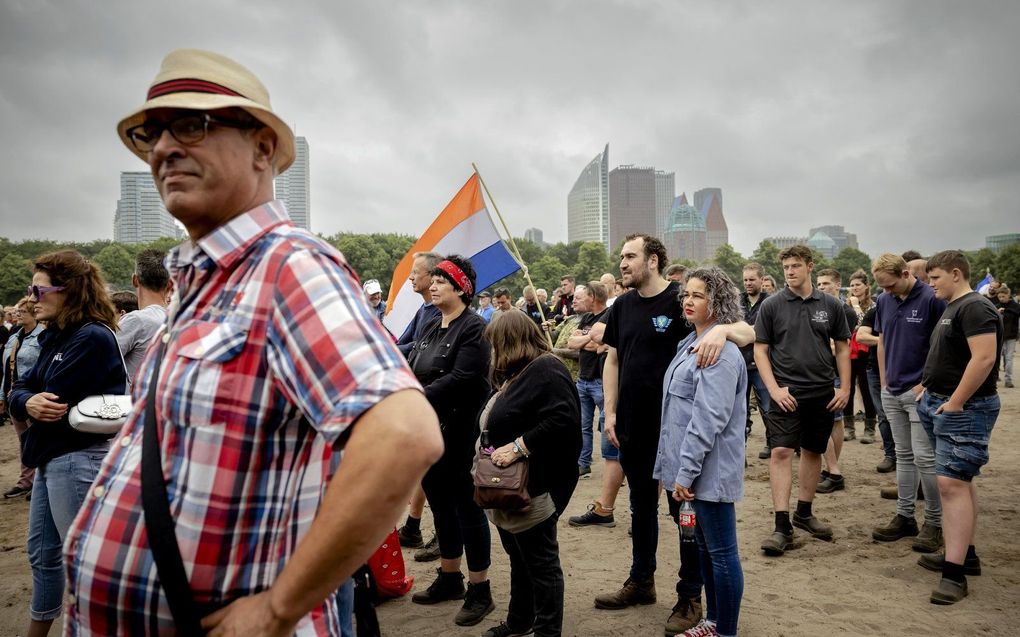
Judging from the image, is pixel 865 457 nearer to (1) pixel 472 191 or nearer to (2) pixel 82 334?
(1) pixel 472 191

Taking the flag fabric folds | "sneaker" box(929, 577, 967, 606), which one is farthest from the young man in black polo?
the flag fabric folds

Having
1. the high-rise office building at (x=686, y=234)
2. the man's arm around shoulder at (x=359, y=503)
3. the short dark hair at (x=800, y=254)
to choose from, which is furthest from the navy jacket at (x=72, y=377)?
the high-rise office building at (x=686, y=234)

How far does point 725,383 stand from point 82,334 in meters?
3.64

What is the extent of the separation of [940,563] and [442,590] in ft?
12.3

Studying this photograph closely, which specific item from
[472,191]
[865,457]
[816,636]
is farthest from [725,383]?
[865,457]

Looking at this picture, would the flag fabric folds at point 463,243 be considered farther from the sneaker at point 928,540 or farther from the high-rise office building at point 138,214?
the high-rise office building at point 138,214

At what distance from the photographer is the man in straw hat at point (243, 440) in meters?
1.11

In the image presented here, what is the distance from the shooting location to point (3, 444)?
11.0 metres

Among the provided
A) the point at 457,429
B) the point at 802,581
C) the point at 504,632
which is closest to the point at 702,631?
the point at 504,632

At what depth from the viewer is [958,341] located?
474 cm

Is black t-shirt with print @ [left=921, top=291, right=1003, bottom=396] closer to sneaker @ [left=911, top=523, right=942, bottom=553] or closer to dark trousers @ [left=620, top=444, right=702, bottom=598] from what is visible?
sneaker @ [left=911, top=523, right=942, bottom=553]

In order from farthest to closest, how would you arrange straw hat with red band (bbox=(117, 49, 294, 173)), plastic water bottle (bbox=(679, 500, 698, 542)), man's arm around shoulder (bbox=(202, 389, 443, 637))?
plastic water bottle (bbox=(679, 500, 698, 542)) < straw hat with red band (bbox=(117, 49, 294, 173)) < man's arm around shoulder (bbox=(202, 389, 443, 637))

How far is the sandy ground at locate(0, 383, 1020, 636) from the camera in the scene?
4.26 m

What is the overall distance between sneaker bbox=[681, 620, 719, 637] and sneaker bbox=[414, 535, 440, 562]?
232 cm
